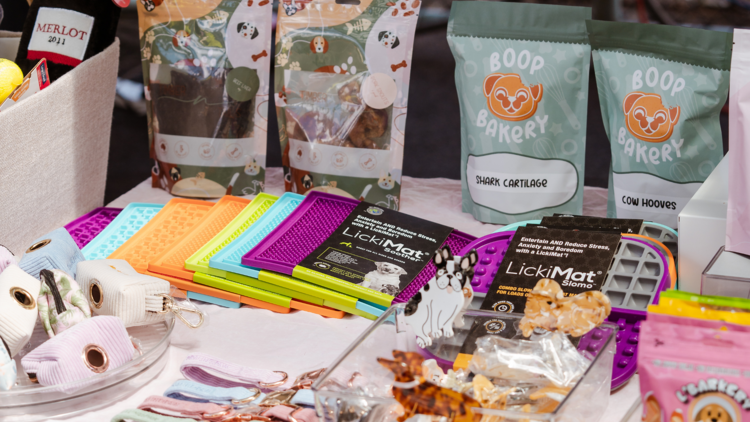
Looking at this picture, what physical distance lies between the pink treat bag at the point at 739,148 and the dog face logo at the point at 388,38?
49cm

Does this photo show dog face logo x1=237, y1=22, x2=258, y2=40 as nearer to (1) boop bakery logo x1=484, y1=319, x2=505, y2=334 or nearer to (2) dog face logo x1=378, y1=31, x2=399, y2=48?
(2) dog face logo x1=378, y1=31, x2=399, y2=48

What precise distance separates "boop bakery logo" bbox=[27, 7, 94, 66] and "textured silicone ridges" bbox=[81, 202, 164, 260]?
0.78 feet

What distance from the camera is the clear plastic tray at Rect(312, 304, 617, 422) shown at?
55 cm

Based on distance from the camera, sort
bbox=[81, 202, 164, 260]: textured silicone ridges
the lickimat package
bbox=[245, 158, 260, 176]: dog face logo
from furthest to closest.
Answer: bbox=[245, 158, 260, 176]: dog face logo, the lickimat package, bbox=[81, 202, 164, 260]: textured silicone ridges

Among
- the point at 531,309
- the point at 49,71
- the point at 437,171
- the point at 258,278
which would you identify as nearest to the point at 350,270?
the point at 258,278

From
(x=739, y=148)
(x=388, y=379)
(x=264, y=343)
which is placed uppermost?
(x=739, y=148)

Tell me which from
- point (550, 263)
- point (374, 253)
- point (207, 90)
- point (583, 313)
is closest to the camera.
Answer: point (583, 313)

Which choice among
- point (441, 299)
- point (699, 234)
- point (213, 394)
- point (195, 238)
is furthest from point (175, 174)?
point (699, 234)

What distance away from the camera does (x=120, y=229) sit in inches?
40.3

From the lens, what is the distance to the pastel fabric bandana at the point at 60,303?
0.71m

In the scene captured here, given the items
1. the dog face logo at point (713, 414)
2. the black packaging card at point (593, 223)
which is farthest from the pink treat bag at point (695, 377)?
the black packaging card at point (593, 223)

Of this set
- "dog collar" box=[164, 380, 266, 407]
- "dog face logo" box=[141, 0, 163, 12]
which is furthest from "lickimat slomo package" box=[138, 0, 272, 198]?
"dog collar" box=[164, 380, 266, 407]

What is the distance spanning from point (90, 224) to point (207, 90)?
28 cm

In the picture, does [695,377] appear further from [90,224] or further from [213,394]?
[90,224]
